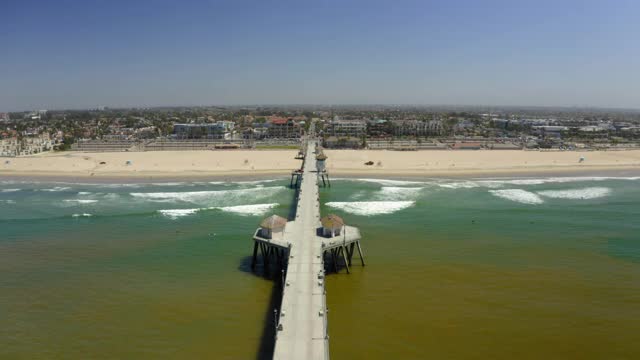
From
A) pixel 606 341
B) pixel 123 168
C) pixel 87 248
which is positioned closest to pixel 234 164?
pixel 123 168

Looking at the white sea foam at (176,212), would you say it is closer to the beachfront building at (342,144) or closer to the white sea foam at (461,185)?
the white sea foam at (461,185)

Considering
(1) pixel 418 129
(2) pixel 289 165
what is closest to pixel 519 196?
(2) pixel 289 165

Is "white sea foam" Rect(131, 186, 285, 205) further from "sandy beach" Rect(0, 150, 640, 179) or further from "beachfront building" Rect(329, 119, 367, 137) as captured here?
"beachfront building" Rect(329, 119, 367, 137)

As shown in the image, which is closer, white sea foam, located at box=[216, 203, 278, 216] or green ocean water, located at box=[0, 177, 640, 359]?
green ocean water, located at box=[0, 177, 640, 359]

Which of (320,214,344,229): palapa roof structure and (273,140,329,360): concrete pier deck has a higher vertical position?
(320,214,344,229): palapa roof structure

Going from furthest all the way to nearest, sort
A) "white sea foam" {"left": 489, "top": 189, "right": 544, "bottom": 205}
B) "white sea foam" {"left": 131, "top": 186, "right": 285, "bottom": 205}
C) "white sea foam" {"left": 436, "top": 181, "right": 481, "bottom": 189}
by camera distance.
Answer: "white sea foam" {"left": 436, "top": 181, "right": 481, "bottom": 189}
"white sea foam" {"left": 131, "top": 186, "right": 285, "bottom": 205}
"white sea foam" {"left": 489, "top": 189, "right": 544, "bottom": 205}

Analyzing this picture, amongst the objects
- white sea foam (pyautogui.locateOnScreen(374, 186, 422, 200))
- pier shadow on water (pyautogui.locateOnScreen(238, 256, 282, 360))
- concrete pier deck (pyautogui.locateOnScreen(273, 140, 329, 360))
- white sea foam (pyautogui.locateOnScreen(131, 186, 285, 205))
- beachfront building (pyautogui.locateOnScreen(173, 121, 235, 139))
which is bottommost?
pier shadow on water (pyautogui.locateOnScreen(238, 256, 282, 360))

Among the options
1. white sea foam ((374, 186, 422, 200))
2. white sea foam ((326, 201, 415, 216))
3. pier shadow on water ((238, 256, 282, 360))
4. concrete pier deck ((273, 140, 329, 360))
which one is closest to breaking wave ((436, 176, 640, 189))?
white sea foam ((374, 186, 422, 200))

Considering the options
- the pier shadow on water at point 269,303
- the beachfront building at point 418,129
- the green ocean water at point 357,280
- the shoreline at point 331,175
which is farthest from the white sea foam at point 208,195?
the beachfront building at point 418,129
